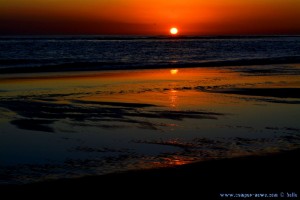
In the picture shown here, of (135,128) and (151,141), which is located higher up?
(135,128)

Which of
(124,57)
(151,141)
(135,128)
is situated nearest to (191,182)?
(151,141)

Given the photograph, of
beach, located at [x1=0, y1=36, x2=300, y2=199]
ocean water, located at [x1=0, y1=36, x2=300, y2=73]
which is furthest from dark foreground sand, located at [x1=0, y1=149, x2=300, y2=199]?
ocean water, located at [x1=0, y1=36, x2=300, y2=73]

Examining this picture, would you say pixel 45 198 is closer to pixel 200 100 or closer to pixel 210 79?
pixel 200 100

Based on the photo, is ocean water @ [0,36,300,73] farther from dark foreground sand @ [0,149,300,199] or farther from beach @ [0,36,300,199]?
dark foreground sand @ [0,149,300,199]

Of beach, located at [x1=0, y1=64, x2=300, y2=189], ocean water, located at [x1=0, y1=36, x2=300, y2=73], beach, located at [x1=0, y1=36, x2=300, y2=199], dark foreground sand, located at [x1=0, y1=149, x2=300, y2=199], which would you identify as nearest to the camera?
dark foreground sand, located at [x1=0, y1=149, x2=300, y2=199]

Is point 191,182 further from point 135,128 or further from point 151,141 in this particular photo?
point 135,128

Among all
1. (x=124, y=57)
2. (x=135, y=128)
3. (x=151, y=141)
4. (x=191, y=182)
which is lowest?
(x=191, y=182)

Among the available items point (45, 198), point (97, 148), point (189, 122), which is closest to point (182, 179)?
point (45, 198)

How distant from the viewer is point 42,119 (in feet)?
43.4

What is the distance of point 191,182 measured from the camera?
301 inches

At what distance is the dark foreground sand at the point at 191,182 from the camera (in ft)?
23.6

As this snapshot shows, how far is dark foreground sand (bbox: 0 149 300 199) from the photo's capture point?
719 cm

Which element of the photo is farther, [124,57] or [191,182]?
[124,57]

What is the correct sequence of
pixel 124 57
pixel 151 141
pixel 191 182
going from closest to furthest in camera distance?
pixel 191 182 < pixel 151 141 < pixel 124 57
